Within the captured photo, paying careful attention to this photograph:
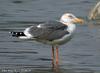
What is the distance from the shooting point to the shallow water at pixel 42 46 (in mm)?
13227

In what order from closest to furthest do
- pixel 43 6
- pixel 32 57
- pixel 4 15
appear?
pixel 32 57 → pixel 4 15 → pixel 43 6

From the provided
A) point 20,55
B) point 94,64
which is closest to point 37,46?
point 20,55

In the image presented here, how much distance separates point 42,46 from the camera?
1573cm

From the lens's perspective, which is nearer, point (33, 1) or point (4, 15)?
point (4, 15)

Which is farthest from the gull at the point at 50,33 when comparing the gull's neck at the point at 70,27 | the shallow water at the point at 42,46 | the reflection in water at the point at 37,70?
the reflection in water at the point at 37,70

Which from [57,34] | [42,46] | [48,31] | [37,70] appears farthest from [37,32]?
[42,46]

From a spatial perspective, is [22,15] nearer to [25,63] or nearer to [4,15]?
[4,15]

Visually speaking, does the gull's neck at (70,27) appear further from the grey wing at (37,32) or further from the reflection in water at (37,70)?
the reflection in water at (37,70)

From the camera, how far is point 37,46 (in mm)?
15688

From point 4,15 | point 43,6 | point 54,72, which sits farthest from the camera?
point 43,6

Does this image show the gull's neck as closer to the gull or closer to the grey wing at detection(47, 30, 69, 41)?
the gull

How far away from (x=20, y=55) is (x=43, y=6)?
29.0 ft

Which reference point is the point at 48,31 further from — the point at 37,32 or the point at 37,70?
the point at 37,70

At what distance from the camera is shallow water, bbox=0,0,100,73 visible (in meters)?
13.2
